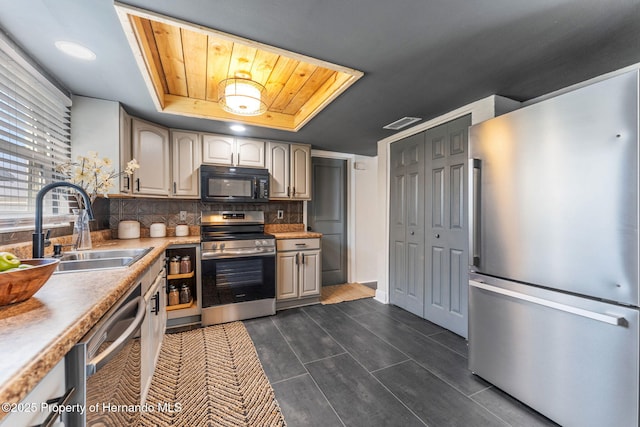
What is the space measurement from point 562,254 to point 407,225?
171cm

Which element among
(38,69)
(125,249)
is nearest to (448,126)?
(125,249)

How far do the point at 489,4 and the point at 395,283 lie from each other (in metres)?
2.74

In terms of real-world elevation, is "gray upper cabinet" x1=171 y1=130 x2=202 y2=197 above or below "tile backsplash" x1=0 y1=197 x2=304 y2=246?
above

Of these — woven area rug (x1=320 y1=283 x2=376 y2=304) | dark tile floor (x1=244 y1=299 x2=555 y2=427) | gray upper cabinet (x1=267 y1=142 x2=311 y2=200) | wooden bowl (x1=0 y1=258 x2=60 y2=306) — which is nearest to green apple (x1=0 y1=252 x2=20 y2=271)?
wooden bowl (x1=0 y1=258 x2=60 y2=306)

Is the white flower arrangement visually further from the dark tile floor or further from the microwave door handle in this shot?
the dark tile floor

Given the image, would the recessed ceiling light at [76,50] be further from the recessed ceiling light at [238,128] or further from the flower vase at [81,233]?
the recessed ceiling light at [238,128]

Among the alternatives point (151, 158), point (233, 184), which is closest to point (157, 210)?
point (151, 158)

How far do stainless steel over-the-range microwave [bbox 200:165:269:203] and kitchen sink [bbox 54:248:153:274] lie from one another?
107 cm

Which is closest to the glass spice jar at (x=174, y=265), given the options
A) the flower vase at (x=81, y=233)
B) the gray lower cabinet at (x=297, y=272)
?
the flower vase at (x=81, y=233)

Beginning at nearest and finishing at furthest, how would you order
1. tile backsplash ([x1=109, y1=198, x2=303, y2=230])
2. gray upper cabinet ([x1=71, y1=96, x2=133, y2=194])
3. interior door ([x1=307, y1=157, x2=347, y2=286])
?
gray upper cabinet ([x1=71, y1=96, x2=133, y2=194])
tile backsplash ([x1=109, y1=198, x2=303, y2=230])
interior door ([x1=307, y1=157, x2=347, y2=286])

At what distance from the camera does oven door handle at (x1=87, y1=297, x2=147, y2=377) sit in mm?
721

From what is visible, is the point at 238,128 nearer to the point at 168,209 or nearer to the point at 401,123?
the point at 168,209

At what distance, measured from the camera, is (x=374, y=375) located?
1.86 meters

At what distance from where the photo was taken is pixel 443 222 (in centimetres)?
256
